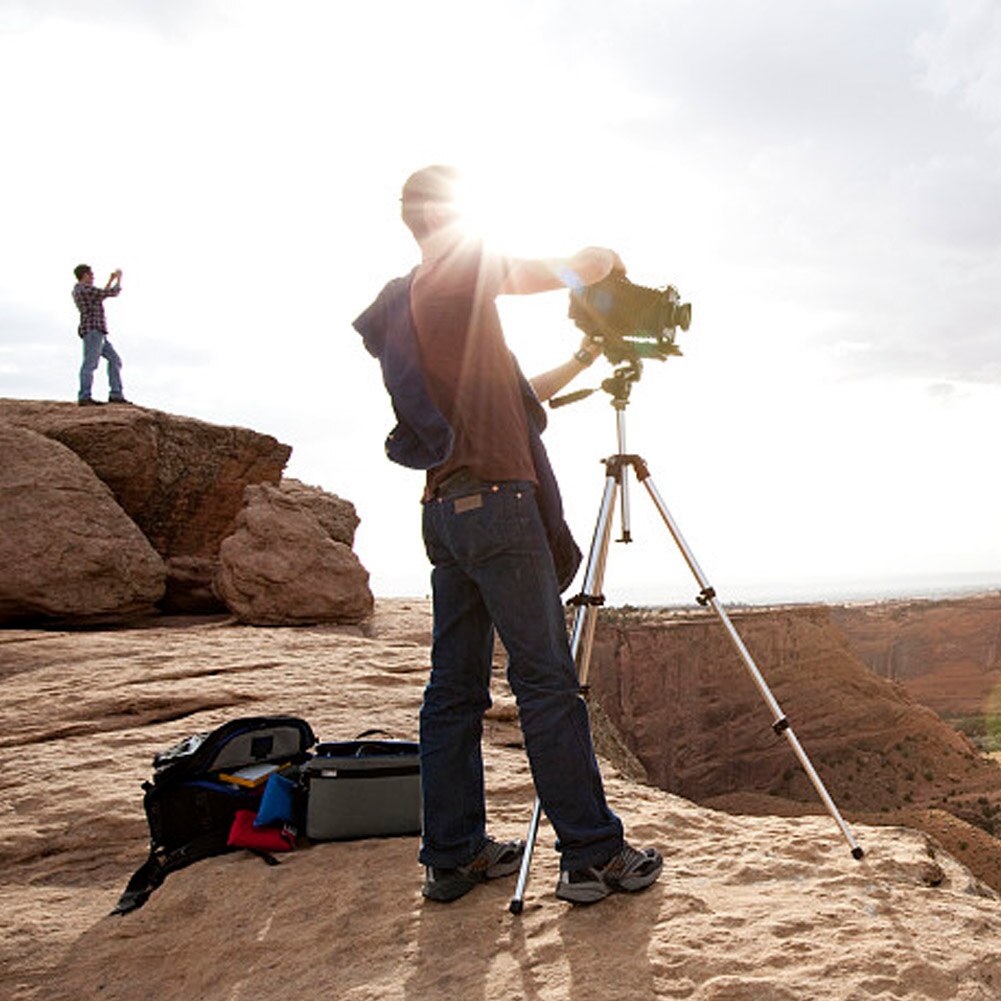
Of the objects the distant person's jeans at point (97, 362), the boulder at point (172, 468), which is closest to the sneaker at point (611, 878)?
the boulder at point (172, 468)

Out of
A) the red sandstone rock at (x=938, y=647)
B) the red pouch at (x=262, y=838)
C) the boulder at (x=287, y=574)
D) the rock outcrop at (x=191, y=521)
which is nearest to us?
the red pouch at (x=262, y=838)

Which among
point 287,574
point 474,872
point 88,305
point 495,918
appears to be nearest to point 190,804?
point 474,872

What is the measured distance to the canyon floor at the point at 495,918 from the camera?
1981 mm

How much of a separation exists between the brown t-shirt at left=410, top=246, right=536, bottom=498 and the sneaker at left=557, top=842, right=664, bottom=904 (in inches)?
45.5

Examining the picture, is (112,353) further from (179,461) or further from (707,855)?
(707,855)

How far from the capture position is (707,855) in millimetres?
2863

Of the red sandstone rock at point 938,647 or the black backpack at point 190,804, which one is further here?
the red sandstone rock at point 938,647

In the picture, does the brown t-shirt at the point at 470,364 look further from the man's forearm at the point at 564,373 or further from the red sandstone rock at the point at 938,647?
the red sandstone rock at the point at 938,647

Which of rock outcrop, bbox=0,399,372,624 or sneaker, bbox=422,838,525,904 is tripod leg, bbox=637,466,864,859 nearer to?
sneaker, bbox=422,838,525,904

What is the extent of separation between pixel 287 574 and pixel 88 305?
14.7 feet

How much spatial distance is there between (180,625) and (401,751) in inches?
265

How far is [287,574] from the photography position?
918 cm

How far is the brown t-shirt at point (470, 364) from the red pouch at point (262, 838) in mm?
1636

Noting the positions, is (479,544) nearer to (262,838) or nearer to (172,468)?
(262,838)
